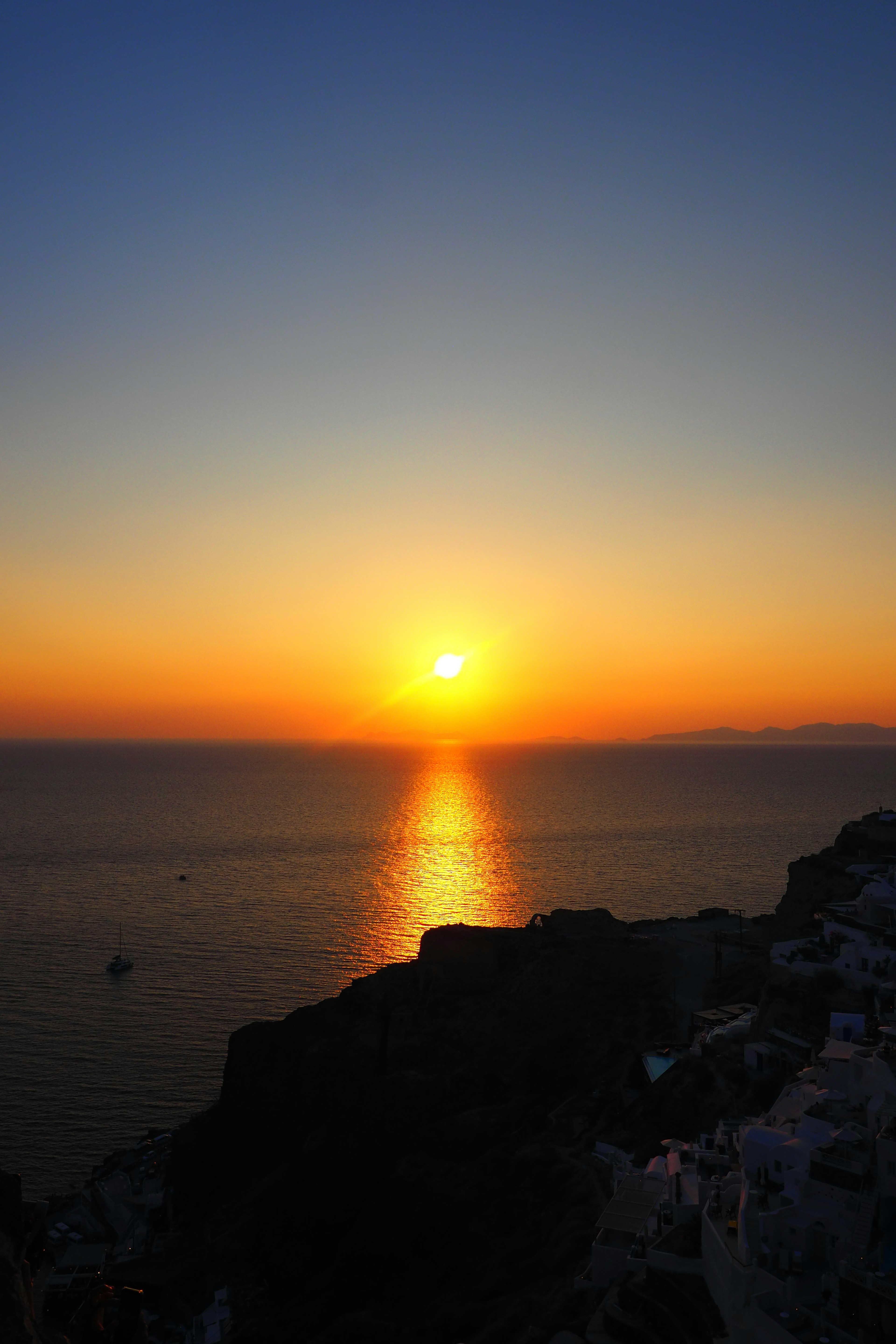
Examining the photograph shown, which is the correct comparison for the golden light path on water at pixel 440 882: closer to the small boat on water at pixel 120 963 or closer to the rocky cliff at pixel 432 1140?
the small boat on water at pixel 120 963

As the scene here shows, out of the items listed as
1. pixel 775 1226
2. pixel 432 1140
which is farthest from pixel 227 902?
pixel 775 1226

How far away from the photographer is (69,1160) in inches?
1713

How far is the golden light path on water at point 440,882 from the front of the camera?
84.1 meters

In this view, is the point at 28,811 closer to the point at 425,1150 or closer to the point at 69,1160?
the point at 69,1160

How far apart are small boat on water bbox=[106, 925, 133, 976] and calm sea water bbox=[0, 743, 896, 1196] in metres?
0.73

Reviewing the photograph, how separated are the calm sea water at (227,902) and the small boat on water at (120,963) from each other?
2.40ft

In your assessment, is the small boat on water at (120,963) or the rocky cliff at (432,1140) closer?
the rocky cliff at (432,1140)

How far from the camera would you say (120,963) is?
67938mm

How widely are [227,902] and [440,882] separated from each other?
84.1 feet

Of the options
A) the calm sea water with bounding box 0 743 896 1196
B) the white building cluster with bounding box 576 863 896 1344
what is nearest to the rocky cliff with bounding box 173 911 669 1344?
the white building cluster with bounding box 576 863 896 1344

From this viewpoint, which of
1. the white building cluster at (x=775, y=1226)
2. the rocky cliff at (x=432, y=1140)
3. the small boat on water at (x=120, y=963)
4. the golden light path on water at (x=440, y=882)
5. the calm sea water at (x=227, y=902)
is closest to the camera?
the white building cluster at (x=775, y=1226)

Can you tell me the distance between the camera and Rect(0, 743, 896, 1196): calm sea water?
50.3m

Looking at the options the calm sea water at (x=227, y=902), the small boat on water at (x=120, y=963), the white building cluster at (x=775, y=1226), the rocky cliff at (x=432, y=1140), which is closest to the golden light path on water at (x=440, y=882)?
the calm sea water at (x=227, y=902)

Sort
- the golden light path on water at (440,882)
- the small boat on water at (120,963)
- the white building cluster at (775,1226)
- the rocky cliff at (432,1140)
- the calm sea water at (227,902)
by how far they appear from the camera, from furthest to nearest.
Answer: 1. the golden light path on water at (440,882)
2. the small boat on water at (120,963)
3. the calm sea water at (227,902)
4. the rocky cliff at (432,1140)
5. the white building cluster at (775,1226)
